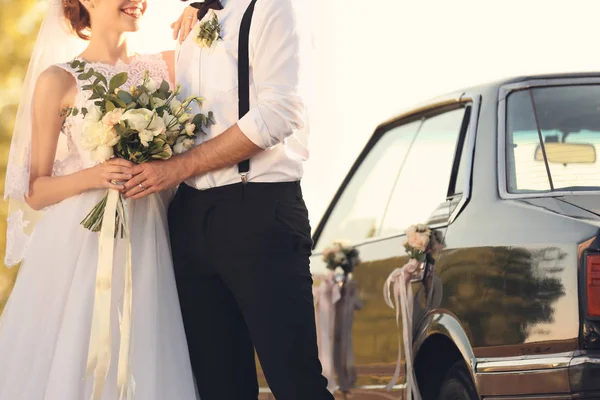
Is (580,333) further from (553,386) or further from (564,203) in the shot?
(564,203)

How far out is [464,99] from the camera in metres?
5.38

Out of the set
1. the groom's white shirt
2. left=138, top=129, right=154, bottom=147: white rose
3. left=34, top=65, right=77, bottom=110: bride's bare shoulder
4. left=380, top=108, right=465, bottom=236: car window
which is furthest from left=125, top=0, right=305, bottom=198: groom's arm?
left=380, top=108, right=465, bottom=236: car window

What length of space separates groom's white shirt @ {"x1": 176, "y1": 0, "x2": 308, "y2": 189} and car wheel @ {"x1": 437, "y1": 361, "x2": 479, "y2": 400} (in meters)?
1.07

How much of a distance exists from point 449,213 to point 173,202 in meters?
1.18

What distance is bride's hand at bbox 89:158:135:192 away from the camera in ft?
14.4

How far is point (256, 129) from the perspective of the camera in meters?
4.18

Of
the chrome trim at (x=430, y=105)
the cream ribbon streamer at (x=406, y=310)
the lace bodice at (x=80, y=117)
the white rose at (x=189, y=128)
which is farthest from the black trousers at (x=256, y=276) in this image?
the chrome trim at (x=430, y=105)

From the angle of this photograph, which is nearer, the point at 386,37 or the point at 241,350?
the point at 241,350

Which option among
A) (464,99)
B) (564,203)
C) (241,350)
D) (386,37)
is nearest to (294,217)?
(241,350)

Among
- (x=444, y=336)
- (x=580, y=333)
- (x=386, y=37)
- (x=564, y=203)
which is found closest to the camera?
(x=580, y=333)

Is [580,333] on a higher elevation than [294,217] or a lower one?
lower

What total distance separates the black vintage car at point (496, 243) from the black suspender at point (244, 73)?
0.97m

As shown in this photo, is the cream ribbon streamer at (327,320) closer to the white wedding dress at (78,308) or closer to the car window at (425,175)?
the car window at (425,175)

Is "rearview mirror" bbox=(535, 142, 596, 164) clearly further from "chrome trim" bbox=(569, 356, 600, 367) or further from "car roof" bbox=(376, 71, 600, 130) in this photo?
"chrome trim" bbox=(569, 356, 600, 367)
